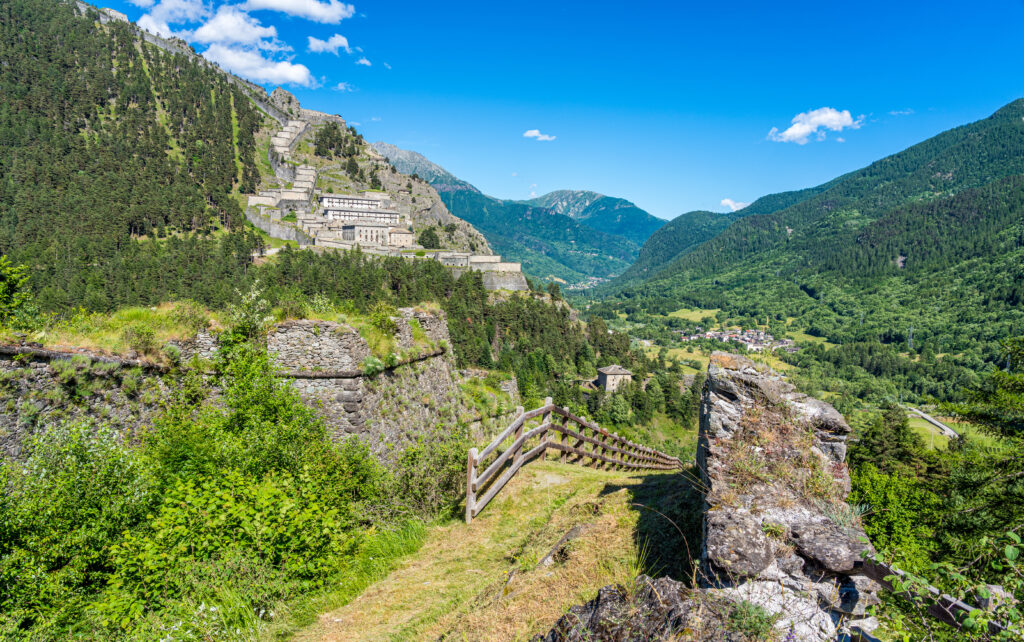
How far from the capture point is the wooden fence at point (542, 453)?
8117 mm

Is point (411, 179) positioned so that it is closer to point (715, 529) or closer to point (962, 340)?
point (715, 529)

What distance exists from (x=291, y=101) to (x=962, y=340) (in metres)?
227

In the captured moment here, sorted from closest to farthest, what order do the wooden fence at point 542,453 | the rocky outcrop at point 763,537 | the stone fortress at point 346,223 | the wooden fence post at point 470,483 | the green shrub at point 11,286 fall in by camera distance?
the rocky outcrop at point 763,537, the wooden fence post at point 470,483, the wooden fence at point 542,453, the green shrub at point 11,286, the stone fortress at point 346,223

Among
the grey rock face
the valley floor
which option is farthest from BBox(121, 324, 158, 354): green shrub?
the grey rock face

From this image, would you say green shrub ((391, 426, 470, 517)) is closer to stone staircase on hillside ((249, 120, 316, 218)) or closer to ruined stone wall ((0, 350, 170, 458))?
ruined stone wall ((0, 350, 170, 458))

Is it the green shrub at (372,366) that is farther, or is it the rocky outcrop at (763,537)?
the green shrub at (372,366)

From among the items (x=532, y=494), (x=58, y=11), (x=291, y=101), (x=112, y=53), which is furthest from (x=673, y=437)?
(x=58, y=11)

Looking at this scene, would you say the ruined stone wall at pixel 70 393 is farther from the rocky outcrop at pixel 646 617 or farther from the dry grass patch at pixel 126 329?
the rocky outcrop at pixel 646 617

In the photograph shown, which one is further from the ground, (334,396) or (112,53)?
(112,53)

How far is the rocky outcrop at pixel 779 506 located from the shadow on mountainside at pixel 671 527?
0.62 m

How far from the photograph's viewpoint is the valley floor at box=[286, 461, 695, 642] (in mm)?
4695

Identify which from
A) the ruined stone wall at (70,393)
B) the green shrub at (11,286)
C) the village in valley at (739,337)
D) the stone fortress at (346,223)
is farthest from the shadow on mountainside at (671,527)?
the village in valley at (739,337)

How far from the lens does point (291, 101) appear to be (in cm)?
16175

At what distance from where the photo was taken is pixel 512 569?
19.0ft
